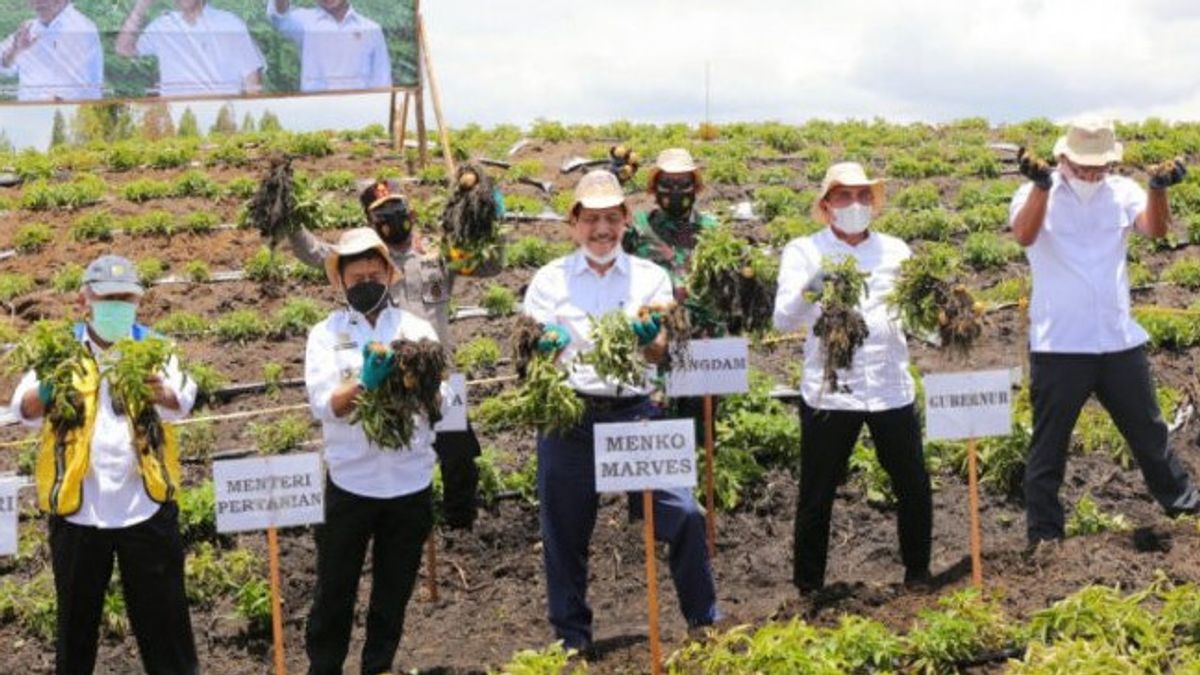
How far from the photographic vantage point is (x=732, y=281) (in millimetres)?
7461

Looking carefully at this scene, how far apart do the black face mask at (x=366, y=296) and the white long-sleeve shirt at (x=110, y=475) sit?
75 centimetres

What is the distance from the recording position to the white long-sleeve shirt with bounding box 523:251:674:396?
629 cm

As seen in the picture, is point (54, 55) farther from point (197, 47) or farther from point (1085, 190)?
point (1085, 190)

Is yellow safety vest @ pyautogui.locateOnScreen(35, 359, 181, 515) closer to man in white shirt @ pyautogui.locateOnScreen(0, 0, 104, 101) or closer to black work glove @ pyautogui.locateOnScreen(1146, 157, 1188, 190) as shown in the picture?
black work glove @ pyautogui.locateOnScreen(1146, 157, 1188, 190)

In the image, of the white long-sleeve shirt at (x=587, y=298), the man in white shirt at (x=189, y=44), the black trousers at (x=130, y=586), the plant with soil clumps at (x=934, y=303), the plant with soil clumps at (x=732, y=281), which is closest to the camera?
the black trousers at (x=130, y=586)

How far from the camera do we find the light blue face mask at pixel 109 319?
6.14 metres

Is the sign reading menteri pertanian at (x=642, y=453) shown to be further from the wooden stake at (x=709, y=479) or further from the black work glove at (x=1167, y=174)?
the black work glove at (x=1167, y=174)

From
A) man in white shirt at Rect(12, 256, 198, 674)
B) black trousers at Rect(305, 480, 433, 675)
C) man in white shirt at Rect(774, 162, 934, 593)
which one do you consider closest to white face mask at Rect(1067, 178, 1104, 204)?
man in white shirt at Rect(774, 162, 934, 593)

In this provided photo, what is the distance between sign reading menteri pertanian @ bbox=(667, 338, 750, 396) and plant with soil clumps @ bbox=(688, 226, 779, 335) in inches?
5.3

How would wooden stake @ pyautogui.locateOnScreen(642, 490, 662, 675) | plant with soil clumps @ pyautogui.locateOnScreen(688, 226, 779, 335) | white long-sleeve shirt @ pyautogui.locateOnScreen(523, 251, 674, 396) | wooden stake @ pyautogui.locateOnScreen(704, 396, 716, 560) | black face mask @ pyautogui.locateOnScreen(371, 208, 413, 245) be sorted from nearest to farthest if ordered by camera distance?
wooden stake @ pyautogui.locateOnScreen(642, 490, 662, 675), white long-sleeve shirt @ pyautogui.locateOnScreen(523, 251, 674, 396), black face mask @ pyautogui.locateOnScreen(371, 208, 413, 245), plant with soil clumps @ pyautogui.locateOnScreen(688, 226, 779, 335), wooden stake @ pyautogui.locateOnScreen(704, 396, 716, 560)

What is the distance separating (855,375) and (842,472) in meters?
0.52

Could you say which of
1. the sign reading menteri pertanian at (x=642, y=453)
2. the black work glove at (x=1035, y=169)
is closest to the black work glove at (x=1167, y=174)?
the black work glove at (x=1035, y=169)

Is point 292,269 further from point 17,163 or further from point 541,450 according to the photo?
point 541,450

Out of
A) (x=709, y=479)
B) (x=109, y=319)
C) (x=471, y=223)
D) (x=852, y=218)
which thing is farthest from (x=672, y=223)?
(x=109, y=319)
